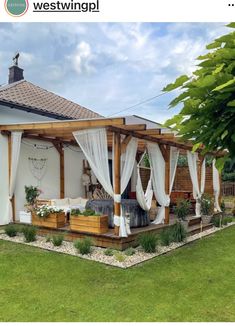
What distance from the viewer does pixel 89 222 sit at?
7469mm

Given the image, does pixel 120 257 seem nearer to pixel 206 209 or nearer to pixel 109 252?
pixel 109 252

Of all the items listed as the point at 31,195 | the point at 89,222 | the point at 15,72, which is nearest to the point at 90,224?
the point at 89,222

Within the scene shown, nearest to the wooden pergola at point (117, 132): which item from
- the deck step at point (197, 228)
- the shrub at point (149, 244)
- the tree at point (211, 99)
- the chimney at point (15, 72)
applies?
the deck step at point (197, 228)

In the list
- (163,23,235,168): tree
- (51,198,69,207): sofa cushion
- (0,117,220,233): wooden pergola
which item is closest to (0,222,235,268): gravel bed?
(0,117,220,233): wooden pergola

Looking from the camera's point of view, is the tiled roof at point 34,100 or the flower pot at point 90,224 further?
the tiled roof at point 34,100

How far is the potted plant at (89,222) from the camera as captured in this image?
289 inches

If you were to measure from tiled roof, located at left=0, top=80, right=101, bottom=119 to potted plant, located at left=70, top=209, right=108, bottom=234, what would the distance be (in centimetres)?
431

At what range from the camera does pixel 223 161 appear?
192cm

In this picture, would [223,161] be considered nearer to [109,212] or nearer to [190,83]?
[190,83]

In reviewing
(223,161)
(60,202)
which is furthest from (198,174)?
(223,161)

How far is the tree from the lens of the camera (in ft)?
5.42

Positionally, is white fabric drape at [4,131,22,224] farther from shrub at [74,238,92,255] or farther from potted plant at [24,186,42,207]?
shrub at [74,238,92,255]

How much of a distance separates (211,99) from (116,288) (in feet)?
12.5

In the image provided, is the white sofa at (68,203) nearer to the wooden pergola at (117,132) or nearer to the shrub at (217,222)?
the wooden pergola at (117,132)
